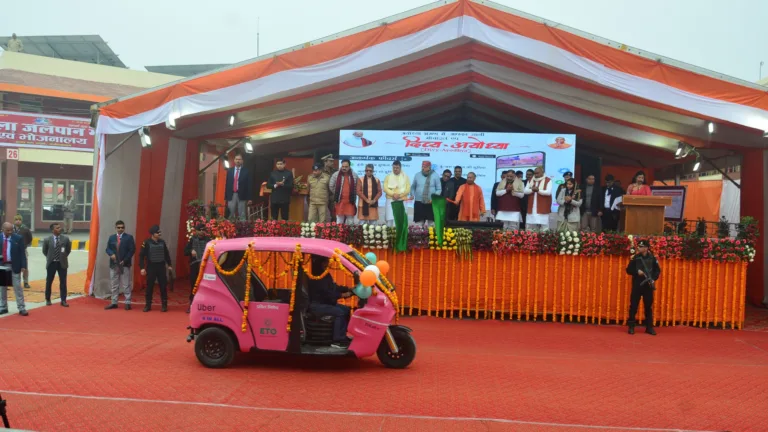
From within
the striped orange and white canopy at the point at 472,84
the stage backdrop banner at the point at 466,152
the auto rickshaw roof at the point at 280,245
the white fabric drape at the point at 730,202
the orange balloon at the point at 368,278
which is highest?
the striped orange and white canopy at the point at 472,84

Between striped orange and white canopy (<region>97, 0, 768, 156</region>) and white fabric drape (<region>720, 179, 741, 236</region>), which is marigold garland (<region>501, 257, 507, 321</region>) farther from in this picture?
white fabric drape (<region>720, 179, 741, 236</region>)

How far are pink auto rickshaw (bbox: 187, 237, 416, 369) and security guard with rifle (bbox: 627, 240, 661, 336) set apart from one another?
558 centimetres

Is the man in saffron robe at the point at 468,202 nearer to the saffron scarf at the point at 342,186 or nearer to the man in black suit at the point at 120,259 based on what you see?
the saffron scarf at the point at 342,186

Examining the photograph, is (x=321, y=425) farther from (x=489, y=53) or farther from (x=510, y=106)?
(x=510, y=106)

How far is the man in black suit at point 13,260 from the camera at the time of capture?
1204cm

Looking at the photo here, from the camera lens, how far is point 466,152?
666 inches

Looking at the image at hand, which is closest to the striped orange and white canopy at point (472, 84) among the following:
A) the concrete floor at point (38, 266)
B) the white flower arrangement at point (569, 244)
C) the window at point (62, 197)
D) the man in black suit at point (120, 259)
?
the man in black suit at point (120, 259)

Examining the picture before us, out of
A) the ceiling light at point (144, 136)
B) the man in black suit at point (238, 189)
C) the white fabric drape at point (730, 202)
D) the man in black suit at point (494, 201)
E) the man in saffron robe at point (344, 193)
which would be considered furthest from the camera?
the white fabric drape at point (730, 202)

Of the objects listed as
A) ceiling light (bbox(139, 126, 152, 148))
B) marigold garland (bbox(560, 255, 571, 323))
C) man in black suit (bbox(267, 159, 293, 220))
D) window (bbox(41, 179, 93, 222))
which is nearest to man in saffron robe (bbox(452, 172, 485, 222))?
marigold garland (bbox(560, 255, 571, 323))

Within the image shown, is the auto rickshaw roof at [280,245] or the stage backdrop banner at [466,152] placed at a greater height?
the stage backdrop banner at [466,152]

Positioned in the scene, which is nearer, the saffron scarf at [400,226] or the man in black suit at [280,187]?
the saffron scarf at [400,226]

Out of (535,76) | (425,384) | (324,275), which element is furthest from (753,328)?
(324,275)

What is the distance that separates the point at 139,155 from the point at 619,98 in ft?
35.9

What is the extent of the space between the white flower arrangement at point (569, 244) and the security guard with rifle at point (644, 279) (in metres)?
1.04
